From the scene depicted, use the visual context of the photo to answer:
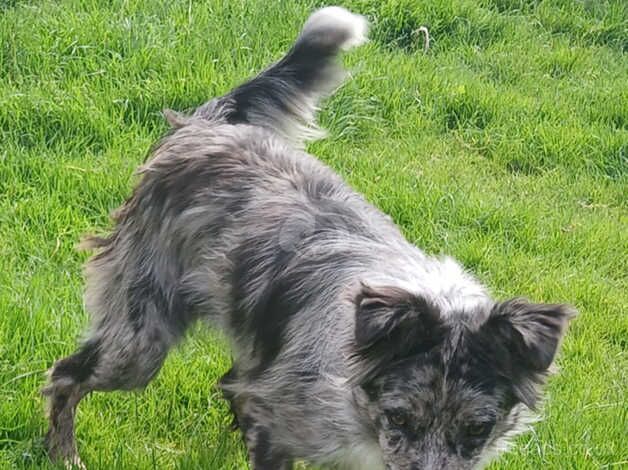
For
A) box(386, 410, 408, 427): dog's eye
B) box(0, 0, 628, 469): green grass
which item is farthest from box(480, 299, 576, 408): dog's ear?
box(0, 0, 628, 469): green grass

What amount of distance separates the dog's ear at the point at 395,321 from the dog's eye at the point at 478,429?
1.02 feet

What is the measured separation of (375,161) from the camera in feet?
22.7

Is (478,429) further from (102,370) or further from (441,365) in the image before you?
(102,370)

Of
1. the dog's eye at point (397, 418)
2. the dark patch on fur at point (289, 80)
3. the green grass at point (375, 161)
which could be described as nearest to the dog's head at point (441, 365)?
the dog's eye at point (397, 418)

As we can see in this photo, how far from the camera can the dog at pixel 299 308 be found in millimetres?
3498

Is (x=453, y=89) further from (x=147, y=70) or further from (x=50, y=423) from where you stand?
(x=50, y=423)

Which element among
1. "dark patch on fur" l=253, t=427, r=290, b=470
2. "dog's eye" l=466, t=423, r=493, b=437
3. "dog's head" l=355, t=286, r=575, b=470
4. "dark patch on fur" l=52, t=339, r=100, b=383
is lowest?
"dark patch on fur" l=52, t=339, r=100, b=383

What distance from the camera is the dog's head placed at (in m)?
3.45

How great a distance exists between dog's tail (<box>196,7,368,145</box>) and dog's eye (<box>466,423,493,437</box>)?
6.19ft

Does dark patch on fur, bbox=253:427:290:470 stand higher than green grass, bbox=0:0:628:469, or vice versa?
dark patch on fur, bbox=253:427:290:470

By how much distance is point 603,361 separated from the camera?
18.2 ft

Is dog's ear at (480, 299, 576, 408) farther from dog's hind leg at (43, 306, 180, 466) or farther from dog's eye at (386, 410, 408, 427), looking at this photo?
dog's hind leg at (43, 306, 180, 466)

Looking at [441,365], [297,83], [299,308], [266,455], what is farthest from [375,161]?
[441,365]

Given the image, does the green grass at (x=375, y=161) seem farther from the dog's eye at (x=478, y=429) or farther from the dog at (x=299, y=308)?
the dog's eye at (x=478, y=429)
